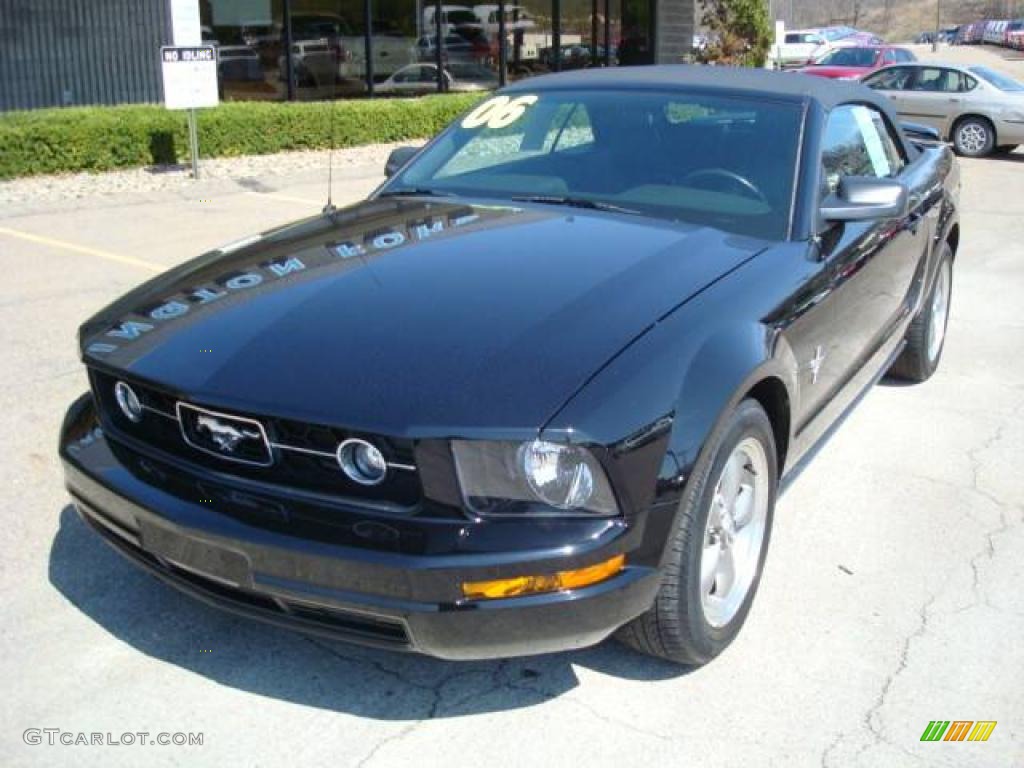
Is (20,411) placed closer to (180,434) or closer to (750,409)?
(180,434)

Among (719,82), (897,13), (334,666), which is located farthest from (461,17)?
(897,13)

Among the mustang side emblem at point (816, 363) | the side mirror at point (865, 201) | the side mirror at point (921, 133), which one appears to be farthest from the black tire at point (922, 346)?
the mustang side emblem at point (816, 363)

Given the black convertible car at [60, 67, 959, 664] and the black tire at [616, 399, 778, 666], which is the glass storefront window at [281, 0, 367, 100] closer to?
the black convertible car at [60, 67, 959, 664]

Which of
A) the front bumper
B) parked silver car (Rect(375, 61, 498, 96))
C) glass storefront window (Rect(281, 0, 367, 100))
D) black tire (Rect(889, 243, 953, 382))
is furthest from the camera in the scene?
parked silver car (Rect(375, 61, 498, 96))

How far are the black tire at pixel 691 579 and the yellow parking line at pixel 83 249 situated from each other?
577 cm

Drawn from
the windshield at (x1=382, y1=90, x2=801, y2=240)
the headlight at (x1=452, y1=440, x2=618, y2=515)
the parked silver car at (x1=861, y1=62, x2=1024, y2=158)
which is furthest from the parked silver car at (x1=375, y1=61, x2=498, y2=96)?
the headlight at (x1=452, y1=440, x2=618, y2=515)

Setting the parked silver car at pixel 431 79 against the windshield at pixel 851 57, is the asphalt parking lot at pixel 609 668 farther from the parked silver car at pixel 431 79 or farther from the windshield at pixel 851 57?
the windshield at pixel 851 57

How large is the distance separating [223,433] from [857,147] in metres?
3.10

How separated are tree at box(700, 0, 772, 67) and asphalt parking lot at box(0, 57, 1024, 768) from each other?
62.1ft

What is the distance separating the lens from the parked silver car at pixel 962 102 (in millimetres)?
16828

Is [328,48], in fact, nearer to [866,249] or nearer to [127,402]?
[866,249]

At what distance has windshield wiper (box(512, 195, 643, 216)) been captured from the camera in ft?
12.7

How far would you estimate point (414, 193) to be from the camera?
4.35m

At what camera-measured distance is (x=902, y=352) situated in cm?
559
